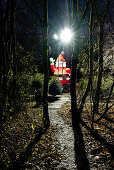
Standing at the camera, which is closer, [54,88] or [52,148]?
[52,148]

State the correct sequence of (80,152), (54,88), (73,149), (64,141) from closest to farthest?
(80,152)
(73,149)
(64,141)
(54,88)

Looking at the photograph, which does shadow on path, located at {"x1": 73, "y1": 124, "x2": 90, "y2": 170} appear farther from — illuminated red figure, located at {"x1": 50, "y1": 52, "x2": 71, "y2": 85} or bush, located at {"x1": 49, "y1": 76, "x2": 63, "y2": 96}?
illuminated red figure, located at {"x1": 50, "y1": 52, "x2": 71, "y2": 85}

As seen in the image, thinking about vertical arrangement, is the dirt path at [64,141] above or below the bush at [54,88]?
below

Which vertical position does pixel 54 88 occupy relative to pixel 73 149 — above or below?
above

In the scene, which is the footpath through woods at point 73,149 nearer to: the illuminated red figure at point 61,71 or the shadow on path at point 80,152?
the shadow on path at point 80,152

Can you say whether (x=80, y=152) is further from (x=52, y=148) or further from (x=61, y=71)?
(x=61, y=71)

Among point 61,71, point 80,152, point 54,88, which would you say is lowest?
point 80,152

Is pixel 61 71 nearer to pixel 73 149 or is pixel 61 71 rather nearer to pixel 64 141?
pixel 64 141

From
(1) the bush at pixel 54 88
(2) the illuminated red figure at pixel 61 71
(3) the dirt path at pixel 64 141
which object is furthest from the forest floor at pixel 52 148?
(2) the illuminated red figure at pixel 61 71

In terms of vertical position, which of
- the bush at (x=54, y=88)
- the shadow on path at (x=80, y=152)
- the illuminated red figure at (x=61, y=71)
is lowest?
the shadow on path at (x=80, y=152)

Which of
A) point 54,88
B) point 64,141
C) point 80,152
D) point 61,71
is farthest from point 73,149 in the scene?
point 61,71

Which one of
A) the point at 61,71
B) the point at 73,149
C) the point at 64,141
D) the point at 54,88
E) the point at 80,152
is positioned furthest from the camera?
the point at 61,71

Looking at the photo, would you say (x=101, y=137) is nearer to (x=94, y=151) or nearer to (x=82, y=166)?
(x=94, y=151)

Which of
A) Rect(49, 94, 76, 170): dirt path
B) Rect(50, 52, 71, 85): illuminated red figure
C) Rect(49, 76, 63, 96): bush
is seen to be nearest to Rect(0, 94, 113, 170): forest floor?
Rect(49, 94, 76, 170): dirt path
